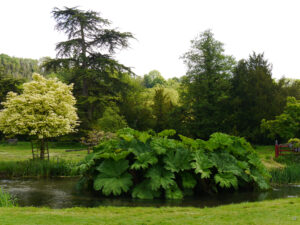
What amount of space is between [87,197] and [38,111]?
7.86m

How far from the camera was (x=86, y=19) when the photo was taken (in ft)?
107

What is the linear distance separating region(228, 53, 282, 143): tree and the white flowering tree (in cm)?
1997

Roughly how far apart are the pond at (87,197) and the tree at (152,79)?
73919mm

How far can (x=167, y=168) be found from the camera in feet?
32.4

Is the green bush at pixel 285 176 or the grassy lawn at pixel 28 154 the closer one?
the green bush at pixel 285 176

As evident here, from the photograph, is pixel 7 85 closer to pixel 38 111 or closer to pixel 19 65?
pixel 38 111

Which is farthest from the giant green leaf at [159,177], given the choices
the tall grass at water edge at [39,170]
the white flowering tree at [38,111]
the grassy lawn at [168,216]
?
the white flowering tree at [38,111]

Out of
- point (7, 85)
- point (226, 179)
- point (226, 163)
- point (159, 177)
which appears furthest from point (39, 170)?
point (7, 85)

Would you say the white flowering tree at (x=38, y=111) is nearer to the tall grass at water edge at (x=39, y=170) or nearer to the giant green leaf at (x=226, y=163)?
the tall grass at water edge at (x=39, y=170)

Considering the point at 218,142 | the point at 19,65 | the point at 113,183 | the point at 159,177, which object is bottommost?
the point at 113,183

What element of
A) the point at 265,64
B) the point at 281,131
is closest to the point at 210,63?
the point at 265,64

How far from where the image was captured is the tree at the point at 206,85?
1334 inches

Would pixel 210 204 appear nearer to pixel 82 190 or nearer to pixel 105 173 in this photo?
pixel 105 173

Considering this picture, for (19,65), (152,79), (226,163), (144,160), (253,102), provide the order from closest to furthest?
(144,160) → (226,163) → (253,102) → (152,79) → (19,65)
